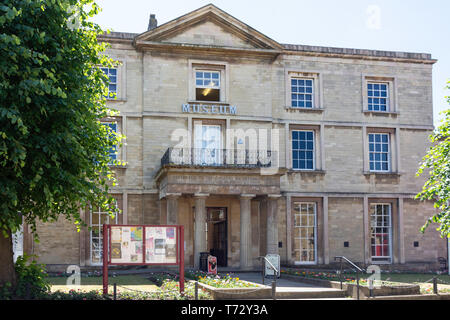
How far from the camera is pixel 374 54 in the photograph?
99.0 feet

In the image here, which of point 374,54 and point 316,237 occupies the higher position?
point 374,54

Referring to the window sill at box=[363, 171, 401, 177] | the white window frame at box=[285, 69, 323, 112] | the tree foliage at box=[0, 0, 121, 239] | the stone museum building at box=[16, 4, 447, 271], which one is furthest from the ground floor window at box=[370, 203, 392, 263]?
the tree foliage at box=[0, 0, 121, 239]

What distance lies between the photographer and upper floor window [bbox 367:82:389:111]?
30281 millimetres

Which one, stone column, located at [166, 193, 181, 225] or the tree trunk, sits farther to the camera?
stone column, located at [166, 193, 181, 225]

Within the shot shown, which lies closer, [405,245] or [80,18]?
[80,18]

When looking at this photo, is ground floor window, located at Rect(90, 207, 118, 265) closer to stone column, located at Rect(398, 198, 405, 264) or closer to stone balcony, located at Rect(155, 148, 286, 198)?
stone balcony, located at Rect(155, 148, 286, 198)

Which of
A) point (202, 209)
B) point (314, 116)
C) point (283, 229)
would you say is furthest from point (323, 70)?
point (202, 209)

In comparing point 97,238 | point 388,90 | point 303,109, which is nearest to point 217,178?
point 97,238

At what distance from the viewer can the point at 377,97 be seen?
30328 mm

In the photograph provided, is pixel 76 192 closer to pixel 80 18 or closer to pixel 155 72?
pixel 80 18

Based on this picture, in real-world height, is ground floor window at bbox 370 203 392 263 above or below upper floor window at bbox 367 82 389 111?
below

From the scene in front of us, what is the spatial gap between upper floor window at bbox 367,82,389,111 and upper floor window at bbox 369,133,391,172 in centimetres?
143

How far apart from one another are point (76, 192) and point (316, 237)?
16794 mm
